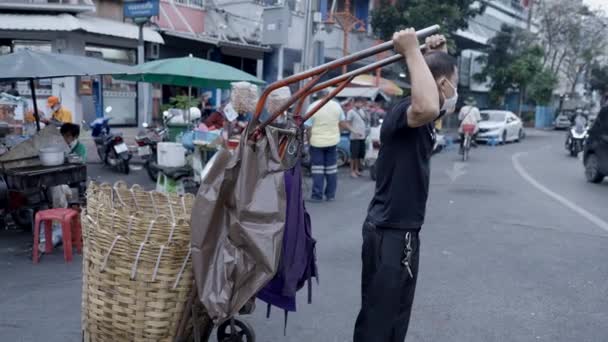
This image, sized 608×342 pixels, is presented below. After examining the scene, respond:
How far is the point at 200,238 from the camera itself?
8.97ft

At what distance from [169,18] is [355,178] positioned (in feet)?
26.6

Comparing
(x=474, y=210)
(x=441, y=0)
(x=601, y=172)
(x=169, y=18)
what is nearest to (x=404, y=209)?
(x=474, y=210)

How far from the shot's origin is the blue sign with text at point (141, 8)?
13.0m

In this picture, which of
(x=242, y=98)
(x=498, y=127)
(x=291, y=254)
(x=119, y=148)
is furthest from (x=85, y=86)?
(x=498, y=127)

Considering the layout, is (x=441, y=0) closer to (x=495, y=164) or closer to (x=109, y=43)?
(x=495, y=164)

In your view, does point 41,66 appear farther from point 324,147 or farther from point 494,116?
point 494,116

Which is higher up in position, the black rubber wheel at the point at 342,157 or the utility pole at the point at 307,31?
the utility pole at the point at 307,31

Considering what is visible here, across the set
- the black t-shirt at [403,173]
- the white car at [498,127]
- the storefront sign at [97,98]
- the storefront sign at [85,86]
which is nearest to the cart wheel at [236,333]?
the black t-shirt at [403,173]

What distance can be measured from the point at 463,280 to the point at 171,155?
4777 mm

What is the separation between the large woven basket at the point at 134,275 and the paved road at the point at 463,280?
1.20m

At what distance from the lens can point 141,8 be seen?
43.5 feet

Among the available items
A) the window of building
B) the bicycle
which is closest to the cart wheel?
the window of building

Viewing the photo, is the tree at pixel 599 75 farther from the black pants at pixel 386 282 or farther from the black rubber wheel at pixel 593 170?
the black pants at pixel 386 282

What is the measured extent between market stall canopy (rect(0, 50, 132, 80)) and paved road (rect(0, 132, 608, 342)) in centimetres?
190
